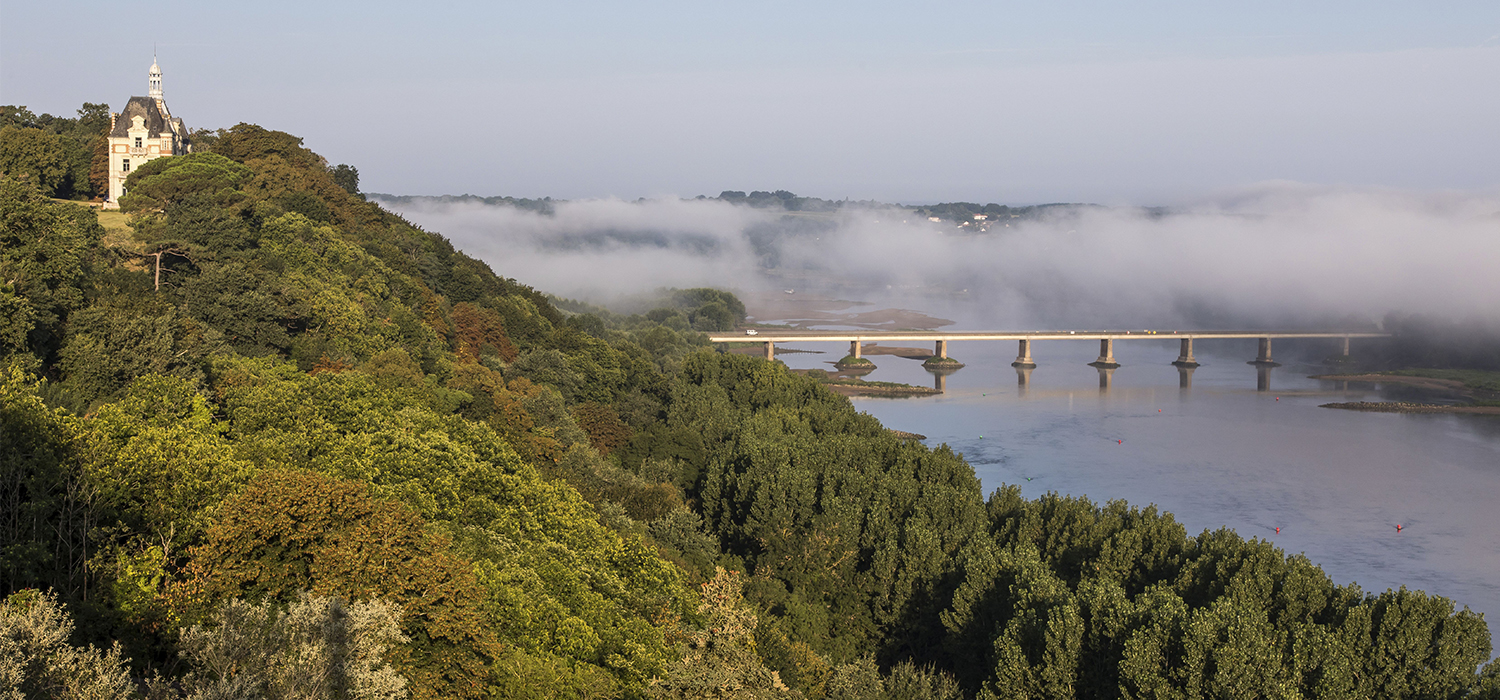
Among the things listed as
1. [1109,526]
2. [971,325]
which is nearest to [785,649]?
[1109,526]

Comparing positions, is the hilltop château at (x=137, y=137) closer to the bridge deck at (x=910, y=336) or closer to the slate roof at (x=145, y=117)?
the slate roof at (x=145, y=117)

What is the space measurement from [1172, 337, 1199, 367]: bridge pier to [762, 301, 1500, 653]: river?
330cm

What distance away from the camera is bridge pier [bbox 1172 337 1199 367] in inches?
4567

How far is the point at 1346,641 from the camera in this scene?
23219mm

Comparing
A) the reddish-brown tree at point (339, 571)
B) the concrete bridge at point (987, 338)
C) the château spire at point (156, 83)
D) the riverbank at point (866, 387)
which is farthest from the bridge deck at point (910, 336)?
the reddish-brown tree at point (339, 571)

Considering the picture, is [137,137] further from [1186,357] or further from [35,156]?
[1186,357]

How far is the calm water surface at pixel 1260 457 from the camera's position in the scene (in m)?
43.6

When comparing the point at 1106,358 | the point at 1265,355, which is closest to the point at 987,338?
the point at 1106,358

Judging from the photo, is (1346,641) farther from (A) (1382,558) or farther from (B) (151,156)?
(B) (151,156)

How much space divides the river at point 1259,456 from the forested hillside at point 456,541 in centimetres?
1478

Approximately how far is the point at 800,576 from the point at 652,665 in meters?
14.8

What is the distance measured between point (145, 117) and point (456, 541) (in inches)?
1708

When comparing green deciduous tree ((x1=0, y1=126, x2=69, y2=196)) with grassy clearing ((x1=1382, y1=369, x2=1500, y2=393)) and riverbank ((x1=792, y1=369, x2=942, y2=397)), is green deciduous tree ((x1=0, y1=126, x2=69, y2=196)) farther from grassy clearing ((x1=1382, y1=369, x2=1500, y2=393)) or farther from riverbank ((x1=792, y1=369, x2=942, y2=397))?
grassy clearing ((x1=1382, y1=369, x2=1500, y2=393))

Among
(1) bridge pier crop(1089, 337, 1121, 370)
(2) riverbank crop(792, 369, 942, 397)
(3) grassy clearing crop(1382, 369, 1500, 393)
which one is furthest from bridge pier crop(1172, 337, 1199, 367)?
(2) riverbank crop(792, 369, 942, 397)
